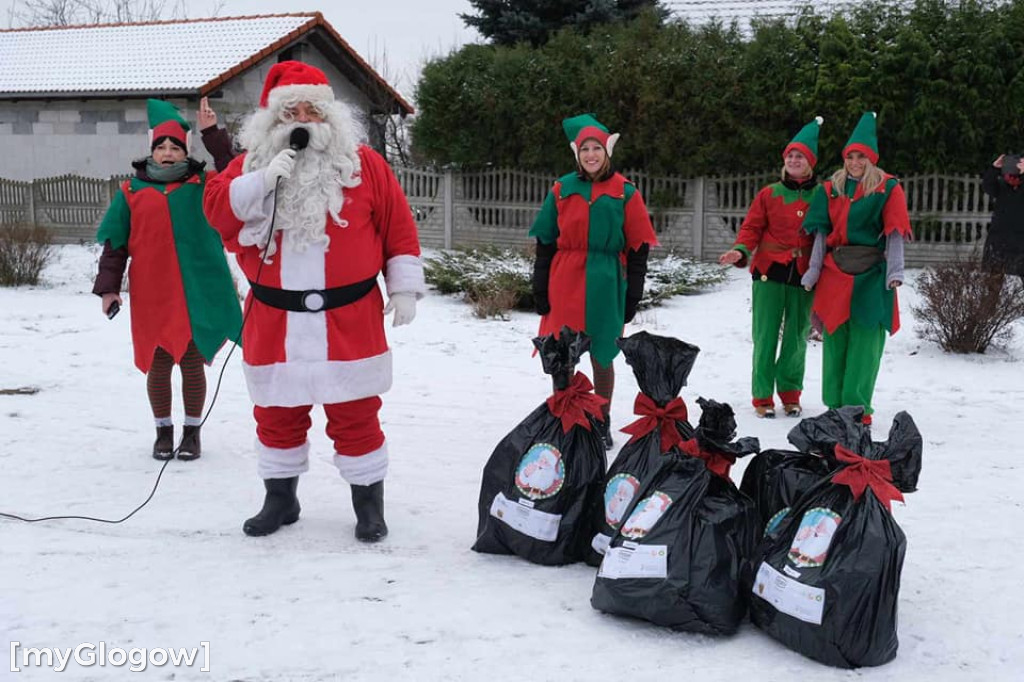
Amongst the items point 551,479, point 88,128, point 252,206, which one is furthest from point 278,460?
point 88,128

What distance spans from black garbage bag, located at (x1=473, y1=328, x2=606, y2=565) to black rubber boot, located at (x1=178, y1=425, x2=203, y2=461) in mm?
2131

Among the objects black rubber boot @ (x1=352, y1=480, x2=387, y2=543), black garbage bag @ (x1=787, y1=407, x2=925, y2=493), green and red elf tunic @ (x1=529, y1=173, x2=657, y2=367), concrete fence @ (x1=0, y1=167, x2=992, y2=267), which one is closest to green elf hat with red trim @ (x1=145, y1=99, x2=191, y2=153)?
green and red elf tunic @ (x1=529, y1=173, x2=657, y2=367)

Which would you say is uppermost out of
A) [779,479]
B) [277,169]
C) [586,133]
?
[586,133]

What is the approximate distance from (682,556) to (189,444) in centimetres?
319

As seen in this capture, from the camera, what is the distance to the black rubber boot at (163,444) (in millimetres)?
5512

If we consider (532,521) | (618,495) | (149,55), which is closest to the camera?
(618,495)

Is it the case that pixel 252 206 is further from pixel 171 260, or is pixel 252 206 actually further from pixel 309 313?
pixel 171 260

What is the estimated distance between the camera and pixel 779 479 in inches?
140

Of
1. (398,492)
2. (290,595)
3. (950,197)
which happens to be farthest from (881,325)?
(950,197)

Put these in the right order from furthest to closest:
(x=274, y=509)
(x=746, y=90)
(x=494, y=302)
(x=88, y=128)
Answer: (x=88, y=128)
(x=746, y=90)
(x=494, y=302)
(x=274, y=509)

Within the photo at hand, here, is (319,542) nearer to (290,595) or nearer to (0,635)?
(290,595)

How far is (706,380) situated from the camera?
25.1 feet

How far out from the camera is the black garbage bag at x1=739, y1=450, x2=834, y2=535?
3477 mm

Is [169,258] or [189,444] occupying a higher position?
[169,258]
